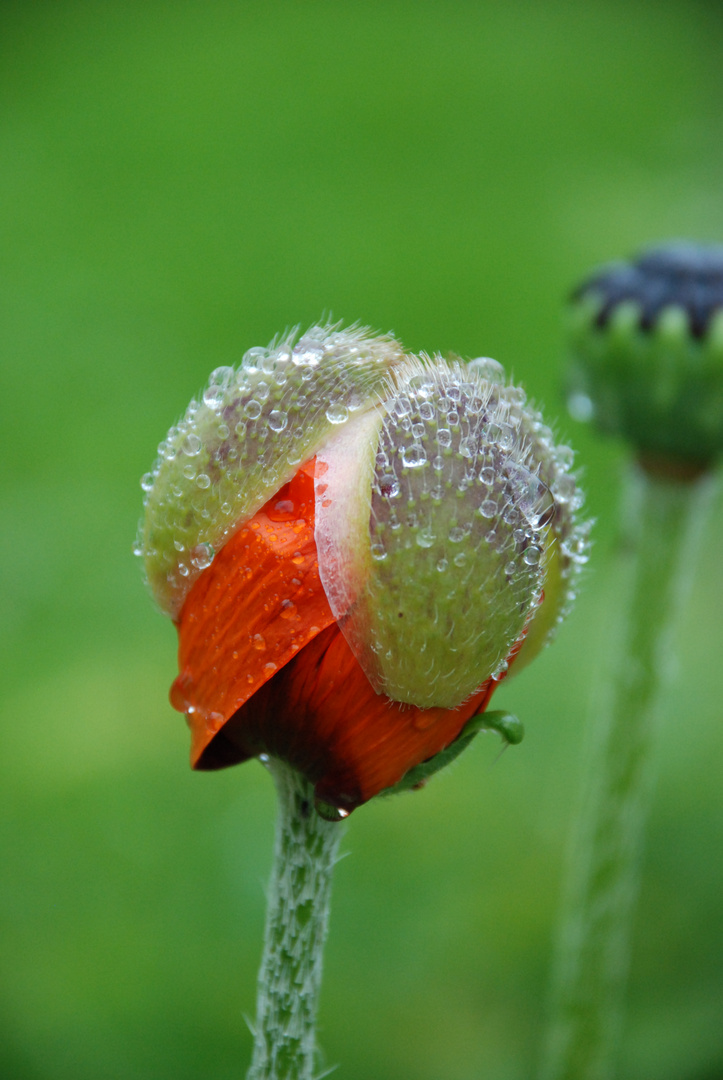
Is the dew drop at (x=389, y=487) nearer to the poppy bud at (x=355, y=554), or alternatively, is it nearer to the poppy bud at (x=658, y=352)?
the poppy bud at (x=355, y=554)

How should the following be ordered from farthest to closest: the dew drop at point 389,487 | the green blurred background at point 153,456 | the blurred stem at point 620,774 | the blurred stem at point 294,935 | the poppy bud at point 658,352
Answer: the green blurred background at point 153,456
the blurred stem at point 620,774
the poppy bud at point 658,352
the blurred stem at point 294,935
the dew drop at point 389,487

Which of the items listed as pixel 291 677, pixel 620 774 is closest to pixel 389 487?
pixel 291 677

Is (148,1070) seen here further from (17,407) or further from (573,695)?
(17,407)

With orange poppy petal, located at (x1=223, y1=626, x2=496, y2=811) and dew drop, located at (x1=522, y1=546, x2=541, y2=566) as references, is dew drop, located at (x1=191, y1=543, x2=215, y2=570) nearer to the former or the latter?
orange poppy petal, located at (x1=223, y1=626, x2=496, y2=811)

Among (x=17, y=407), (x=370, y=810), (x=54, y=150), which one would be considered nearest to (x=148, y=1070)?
(x=370, y=810)

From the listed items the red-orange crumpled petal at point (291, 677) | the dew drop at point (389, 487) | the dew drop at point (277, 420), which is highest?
the dew drop at point (277, 420)

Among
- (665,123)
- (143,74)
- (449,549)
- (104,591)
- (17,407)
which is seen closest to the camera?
(449,549)

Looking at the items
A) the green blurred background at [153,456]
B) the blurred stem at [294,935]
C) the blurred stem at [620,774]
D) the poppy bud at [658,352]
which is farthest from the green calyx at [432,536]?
the green blurred background at [153,456]
